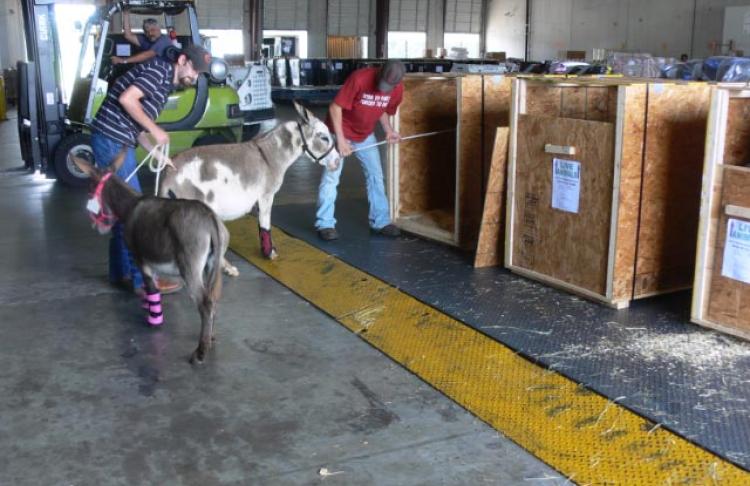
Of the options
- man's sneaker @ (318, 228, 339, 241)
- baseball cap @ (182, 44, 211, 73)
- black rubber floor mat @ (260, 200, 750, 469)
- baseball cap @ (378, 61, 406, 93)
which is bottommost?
black rubber floor mat @ (260, 200, 750, 469)

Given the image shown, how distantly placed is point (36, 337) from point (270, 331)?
159 cm

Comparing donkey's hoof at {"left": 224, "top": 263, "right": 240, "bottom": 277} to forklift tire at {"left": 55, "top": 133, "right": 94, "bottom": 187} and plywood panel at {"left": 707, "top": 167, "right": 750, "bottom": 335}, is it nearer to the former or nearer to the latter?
plywood panel at {"left": 707, "top": 167, "right": 750, "bottom": 335}

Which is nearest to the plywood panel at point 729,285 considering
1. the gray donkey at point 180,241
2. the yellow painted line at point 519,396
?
the yellow painted line at point 519,396

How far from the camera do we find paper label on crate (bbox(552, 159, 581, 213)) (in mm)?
5918

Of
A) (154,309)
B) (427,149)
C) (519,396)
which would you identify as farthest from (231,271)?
(519,396)

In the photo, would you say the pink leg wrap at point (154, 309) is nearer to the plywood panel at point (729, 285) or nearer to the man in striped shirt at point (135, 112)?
the man in striped shirt at point (135, 112)

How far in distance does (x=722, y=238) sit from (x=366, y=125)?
373 centimetres

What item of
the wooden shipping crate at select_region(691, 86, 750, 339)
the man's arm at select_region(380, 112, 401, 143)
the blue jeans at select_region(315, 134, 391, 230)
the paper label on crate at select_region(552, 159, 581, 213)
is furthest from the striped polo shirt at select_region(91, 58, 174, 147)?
the wooden shipping crate at select_region(691, 86, 750, 339)

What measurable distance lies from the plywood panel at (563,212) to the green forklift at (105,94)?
20.1ft

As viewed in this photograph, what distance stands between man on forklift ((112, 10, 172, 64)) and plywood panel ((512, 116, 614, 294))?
21.5ft

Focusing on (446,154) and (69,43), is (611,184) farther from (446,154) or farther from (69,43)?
(69,43)

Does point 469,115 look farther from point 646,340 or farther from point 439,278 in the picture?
point 646,340

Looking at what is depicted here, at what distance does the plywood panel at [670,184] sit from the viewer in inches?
222

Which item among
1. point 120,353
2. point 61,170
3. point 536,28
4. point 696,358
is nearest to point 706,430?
point 696,358
